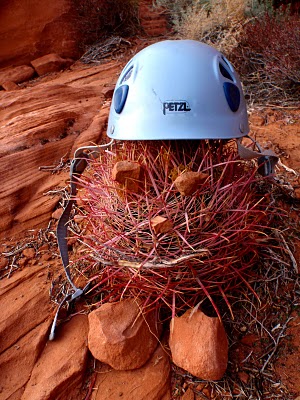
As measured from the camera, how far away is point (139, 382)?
4.62 feet

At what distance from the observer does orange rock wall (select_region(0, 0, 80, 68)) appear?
4.84 m

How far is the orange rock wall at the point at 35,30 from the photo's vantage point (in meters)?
4.84

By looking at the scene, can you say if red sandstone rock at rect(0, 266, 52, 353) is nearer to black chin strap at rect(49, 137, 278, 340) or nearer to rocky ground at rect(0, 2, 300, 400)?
rocky ground at rect(0, 2, 300, 400)

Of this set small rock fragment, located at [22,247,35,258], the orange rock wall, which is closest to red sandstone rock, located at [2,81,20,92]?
the orange rock wall

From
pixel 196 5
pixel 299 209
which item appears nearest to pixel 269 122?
pixel 299 209

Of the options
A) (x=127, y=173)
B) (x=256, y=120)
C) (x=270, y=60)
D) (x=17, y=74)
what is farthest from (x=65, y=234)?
(x=17, y=74)

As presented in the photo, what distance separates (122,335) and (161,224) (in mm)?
434

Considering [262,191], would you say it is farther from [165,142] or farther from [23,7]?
[23,7]

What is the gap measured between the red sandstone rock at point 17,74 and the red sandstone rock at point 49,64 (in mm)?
89

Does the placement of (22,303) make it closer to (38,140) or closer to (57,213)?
(57,213)

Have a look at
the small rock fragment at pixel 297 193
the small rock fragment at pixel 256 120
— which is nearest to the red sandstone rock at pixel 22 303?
the small rock fragment at pixel 297 193

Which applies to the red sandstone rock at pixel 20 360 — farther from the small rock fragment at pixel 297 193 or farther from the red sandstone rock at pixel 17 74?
the red sandstone rock at pixel 17 74

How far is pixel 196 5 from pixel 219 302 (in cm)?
470

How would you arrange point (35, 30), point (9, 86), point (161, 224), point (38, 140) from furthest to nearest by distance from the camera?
point (35, 30)
point (9, 86)
point (38, 140)
point (161, 224)
